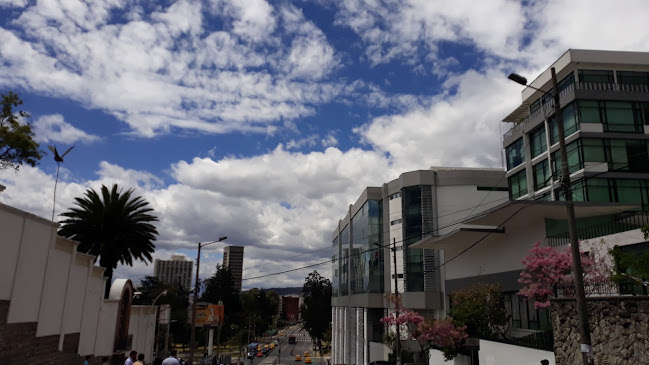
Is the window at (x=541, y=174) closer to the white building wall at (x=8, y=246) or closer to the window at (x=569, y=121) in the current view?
the window at (x=569, y=121)

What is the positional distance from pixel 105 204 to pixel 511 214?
2738 centimetres

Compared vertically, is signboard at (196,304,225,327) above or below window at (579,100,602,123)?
below

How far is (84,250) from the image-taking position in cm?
3328

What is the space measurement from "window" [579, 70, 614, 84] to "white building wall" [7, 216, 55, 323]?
134 feet

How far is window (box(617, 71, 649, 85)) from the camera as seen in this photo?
41.3 metres

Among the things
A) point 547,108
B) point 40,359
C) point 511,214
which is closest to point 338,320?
point 547,108

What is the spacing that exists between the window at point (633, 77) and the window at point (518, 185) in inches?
454

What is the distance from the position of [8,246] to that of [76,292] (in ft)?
24.5

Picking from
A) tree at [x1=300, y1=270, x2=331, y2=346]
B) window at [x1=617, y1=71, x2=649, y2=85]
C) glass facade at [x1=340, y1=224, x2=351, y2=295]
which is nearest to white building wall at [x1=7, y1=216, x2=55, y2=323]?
window at [x1=617, y1=71, x2=649, y2=85]

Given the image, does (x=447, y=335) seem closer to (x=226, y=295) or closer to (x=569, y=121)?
(x=569, y=121)

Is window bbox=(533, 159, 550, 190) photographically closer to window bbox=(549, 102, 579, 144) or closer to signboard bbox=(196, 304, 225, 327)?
window bbox=(549, 102, 579, 144)

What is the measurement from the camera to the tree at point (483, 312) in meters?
Answer: 28.4

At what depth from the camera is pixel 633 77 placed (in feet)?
137

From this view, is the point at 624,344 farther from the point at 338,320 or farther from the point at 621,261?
the point at 338,320
